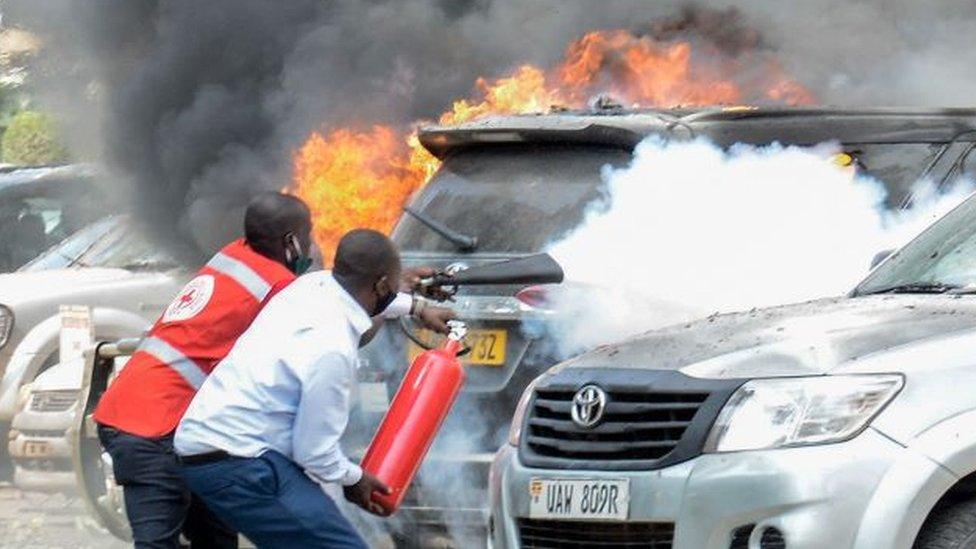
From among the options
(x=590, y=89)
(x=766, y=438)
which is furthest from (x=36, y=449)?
(x=766, y=438)

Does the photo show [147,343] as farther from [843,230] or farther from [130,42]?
[130,42]

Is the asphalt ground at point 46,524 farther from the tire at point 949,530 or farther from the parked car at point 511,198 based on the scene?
the tire at point 949,530

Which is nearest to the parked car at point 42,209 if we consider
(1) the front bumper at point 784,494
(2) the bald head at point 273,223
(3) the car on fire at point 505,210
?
(3) the car on fire at point 505,210

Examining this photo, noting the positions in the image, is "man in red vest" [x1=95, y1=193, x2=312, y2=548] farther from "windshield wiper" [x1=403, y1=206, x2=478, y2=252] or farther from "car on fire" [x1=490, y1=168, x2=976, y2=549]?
"windshield wiper" [x1=403, y1=206, x2=478, y2=252]

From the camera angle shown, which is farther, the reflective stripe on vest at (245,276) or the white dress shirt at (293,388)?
the reflective stripe on vest at (245,276)

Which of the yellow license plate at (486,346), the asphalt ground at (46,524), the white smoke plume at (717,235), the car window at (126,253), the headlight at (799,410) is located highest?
the white smoke plume at (717,235)

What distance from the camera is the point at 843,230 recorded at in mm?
9016

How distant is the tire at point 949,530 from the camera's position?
6039 millimetres

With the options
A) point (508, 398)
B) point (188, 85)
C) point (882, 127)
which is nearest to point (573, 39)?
point (188, 85)

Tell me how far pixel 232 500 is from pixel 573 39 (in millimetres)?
8256

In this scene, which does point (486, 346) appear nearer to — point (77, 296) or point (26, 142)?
point (77, 296)

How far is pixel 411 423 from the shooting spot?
6621mm

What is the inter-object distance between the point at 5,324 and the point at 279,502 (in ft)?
24.9

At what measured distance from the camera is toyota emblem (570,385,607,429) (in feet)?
21.6
